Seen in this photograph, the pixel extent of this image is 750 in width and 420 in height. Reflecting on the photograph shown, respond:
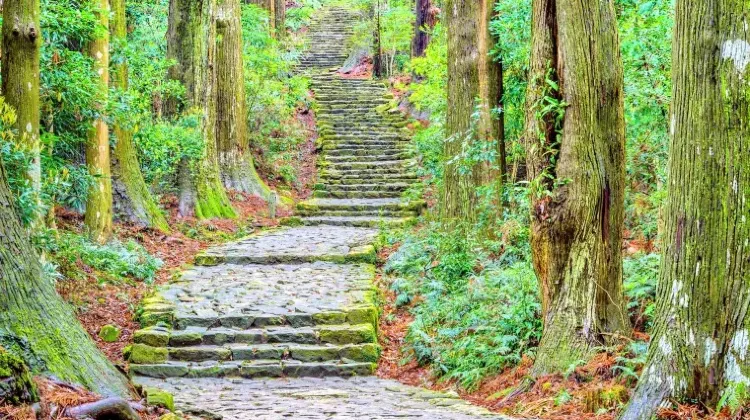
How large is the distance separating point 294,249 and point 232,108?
547 centimetres

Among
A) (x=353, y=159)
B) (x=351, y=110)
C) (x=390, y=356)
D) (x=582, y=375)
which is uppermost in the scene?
(x=351, y=110)

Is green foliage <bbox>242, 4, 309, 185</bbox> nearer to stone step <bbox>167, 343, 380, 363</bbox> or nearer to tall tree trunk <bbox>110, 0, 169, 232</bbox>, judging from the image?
tall tree trunk <bbox>110, 0, 169, 232</bbox>

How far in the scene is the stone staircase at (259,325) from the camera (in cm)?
942

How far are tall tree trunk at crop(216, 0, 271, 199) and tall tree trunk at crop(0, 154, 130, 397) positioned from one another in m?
13.6

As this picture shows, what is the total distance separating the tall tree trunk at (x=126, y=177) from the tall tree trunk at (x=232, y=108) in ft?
14.7

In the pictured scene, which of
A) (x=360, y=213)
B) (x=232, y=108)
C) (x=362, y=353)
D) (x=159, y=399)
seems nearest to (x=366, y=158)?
(x=360, y=213)

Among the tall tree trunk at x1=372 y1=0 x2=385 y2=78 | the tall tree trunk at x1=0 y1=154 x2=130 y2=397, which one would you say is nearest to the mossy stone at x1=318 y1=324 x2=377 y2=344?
the tall tree trunk at x1=0 y1=154 x2=130 y2=397

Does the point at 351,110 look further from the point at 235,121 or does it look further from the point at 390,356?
the point at 390,356

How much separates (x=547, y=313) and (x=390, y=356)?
129 inches

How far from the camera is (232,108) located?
1853cm

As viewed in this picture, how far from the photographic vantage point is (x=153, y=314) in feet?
33.5

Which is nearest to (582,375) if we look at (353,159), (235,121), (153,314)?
(153,314)

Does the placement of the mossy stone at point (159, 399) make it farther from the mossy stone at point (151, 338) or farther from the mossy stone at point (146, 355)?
the mossy stone at point (151, 338)

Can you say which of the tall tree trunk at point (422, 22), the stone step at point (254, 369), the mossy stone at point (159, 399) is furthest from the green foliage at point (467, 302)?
the tall tree trunk at point (422, 22)
